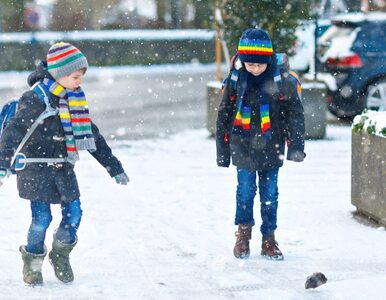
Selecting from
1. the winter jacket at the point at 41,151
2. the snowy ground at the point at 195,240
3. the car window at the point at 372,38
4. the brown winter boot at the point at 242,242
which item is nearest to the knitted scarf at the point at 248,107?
the brown winter boot at the point at 242,242

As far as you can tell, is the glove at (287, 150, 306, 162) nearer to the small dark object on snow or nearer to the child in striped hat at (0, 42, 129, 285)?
the small dark object on snow

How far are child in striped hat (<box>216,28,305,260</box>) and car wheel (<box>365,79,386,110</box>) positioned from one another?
770cm

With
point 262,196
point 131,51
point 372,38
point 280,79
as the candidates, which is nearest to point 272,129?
point 280,79

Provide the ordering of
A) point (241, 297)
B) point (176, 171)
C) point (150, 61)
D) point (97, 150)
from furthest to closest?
point (150, 61)
point (176, 171)
point (97, 150)
point (241, 297)

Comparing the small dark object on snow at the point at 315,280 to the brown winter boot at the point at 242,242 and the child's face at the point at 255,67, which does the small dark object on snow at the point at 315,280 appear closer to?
the brown winter boot at the point at 242,242

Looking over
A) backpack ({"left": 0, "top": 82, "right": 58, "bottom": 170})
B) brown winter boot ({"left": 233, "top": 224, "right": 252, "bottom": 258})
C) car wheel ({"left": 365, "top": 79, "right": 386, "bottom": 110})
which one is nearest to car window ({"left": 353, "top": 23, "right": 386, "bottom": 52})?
car wheel ({"left": 365, "top": 79, "right": 386, "bottom": 110})

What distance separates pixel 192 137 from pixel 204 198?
4410mm

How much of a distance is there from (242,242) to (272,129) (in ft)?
2.55

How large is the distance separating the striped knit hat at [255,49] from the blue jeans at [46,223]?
142 cm

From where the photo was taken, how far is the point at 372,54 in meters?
13.5

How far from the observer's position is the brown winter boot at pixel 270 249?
6051 millimetres

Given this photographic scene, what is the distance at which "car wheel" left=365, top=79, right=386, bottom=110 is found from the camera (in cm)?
1348

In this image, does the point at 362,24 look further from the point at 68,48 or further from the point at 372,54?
the point at 68,48

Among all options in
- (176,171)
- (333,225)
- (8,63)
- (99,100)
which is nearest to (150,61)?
(8,63)
